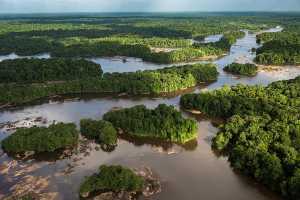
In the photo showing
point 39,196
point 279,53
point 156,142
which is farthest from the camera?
point 279,53

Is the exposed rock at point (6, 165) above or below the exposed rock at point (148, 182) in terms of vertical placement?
above

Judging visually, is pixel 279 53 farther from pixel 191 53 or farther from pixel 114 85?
pixel 114 85

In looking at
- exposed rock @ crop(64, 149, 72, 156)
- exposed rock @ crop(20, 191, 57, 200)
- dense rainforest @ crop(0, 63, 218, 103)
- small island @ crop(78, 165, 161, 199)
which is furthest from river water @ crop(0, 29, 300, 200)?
dense rainforest @ crop(0, 63, 218, 103)

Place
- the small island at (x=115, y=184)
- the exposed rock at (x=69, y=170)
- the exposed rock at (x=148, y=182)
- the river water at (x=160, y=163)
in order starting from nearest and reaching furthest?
the small island at (x=115, y=184) → the exposed rock at (x=148, y=182) → the river water at (x=160, y=163) → the exposed rock at (x=69, y=170)

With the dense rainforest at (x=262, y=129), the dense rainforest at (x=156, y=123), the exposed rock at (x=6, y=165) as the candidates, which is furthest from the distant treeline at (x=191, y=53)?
the exposed rock at (x=6, y=165)

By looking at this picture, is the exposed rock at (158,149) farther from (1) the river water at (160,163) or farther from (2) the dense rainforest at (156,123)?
(2) the dense rainforest at (156,123)

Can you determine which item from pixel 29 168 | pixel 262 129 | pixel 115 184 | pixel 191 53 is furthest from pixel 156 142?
pixel 191 53

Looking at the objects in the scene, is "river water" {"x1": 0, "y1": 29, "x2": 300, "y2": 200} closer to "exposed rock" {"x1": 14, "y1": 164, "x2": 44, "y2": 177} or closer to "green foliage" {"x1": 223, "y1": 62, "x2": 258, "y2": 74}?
"exposed rock" {"x1": 14, "y1": 164, "x2": 44, "y2": 177}
